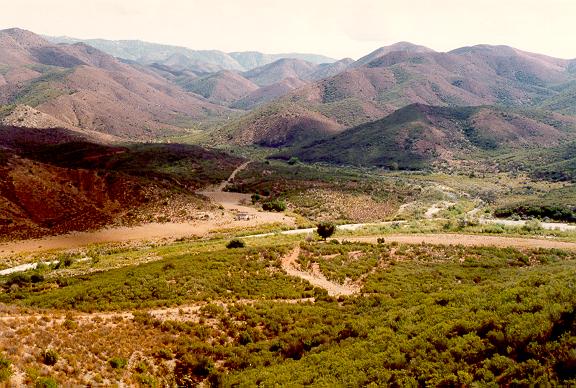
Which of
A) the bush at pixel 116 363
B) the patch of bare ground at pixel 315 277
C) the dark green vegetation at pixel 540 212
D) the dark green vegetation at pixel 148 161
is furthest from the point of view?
the dark green vegetation at pixel 148 161

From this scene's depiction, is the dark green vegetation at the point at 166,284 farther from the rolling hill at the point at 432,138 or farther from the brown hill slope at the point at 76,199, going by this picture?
the rolling hill at the point at 432,138

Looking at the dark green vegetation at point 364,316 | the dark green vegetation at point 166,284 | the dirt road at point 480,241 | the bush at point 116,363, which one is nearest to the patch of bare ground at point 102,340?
the bush at point 116,363

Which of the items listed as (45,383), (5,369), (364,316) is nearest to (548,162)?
(364,316)

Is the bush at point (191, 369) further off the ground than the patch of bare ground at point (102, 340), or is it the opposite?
the patch of bare ground at point (102, 340)

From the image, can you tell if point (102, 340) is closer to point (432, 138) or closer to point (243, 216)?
point (243, 216)

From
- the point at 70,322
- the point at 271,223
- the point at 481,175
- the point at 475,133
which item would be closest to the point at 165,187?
the point at 271,223

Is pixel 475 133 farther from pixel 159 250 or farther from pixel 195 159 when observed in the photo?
pixel 159 250
